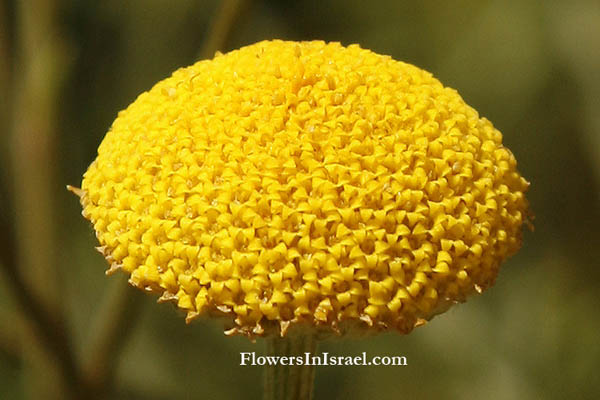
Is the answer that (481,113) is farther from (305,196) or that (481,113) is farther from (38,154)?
(305,196)

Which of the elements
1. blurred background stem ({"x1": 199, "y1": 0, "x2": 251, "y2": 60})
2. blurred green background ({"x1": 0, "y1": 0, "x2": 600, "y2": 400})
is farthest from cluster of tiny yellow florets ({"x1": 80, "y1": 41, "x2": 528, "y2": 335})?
blurred green background ({"x1": 0, "y1": 0, "x2": 600, "y2": 400})

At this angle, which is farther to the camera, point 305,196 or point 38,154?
point 38,154

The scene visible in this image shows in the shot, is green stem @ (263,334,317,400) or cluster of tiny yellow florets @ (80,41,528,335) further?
green stem @ (263,334,317,400)

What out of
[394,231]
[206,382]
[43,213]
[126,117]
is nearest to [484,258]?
[394,231]

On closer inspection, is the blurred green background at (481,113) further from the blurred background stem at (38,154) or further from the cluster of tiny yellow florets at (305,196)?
the cluster of tiny yellow florets at (305,196)

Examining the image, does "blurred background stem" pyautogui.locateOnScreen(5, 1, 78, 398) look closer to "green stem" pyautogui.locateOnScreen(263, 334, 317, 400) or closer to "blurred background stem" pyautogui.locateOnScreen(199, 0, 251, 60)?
"blurred background stem" pyautogui.locateOnScreen(199, 0, 251, 60)

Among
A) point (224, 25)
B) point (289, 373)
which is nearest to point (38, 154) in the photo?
point (224, 25)
